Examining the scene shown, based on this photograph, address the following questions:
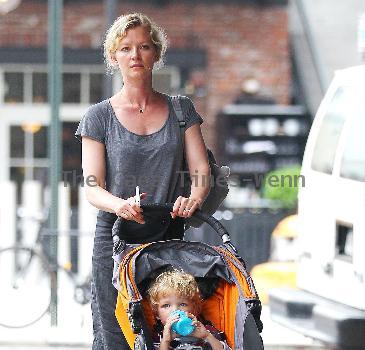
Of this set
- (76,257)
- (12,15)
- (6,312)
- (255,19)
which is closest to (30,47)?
Result: (12,15)

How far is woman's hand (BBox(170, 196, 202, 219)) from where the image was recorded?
5.11 m

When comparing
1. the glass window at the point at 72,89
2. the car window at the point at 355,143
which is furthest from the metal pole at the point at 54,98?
the glass window at the point at 72,89

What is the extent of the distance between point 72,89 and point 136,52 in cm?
1052

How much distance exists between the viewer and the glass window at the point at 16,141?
15.7m

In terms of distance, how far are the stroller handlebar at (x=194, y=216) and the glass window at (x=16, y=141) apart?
418 inches

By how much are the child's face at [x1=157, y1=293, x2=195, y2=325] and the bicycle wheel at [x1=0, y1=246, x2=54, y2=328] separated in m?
5.50

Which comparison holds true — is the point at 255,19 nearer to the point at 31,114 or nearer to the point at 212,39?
the point at 212,39

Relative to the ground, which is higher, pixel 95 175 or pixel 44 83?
pixel 44 83

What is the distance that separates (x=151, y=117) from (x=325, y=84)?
1074cm

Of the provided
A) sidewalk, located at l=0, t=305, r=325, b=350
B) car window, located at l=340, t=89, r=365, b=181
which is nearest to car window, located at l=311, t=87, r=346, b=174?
car window, located at l=340, t=89, r=365, b=181

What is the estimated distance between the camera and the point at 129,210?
507 cm

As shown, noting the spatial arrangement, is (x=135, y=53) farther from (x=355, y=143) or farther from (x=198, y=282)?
(x=355, y=143)

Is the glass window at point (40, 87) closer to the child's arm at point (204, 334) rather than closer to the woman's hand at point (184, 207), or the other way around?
the woman's hand at point (184, 207)

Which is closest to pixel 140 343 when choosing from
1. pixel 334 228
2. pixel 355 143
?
pixel 334 228
